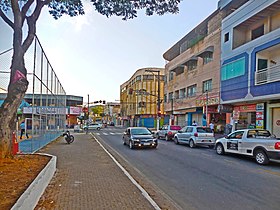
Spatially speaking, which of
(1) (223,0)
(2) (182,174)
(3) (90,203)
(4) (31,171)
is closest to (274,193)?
(2) (182,174)

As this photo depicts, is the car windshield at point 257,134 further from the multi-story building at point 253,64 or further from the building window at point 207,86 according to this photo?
the building window at point 207,86

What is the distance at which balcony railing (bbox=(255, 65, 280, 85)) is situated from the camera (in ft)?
67.2

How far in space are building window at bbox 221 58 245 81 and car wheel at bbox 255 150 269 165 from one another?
43.8 ft

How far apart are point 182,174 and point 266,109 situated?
15.9 metres

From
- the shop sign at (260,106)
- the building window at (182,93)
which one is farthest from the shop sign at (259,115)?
the building window at (182,93)

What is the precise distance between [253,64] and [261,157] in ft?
41.7

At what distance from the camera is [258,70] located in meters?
23.1

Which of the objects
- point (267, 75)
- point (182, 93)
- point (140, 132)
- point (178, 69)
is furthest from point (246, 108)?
point (178, 69)

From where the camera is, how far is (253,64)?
23.5 m

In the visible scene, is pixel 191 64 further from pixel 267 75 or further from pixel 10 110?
pixel 10 110

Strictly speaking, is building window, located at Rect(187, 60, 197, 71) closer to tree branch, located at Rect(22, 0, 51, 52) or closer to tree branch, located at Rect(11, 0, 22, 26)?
tree branch, located at Rect(22, 0, 51, 52)

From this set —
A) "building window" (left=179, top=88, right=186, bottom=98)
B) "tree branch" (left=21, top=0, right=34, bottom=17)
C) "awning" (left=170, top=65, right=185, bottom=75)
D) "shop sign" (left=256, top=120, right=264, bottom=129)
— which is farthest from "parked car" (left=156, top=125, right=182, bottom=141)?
"tree branch" (left=21, top=0, right=34, bottom=17)

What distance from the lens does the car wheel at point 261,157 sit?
41.2 feet

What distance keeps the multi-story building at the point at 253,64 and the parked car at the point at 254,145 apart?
24.0 ft
